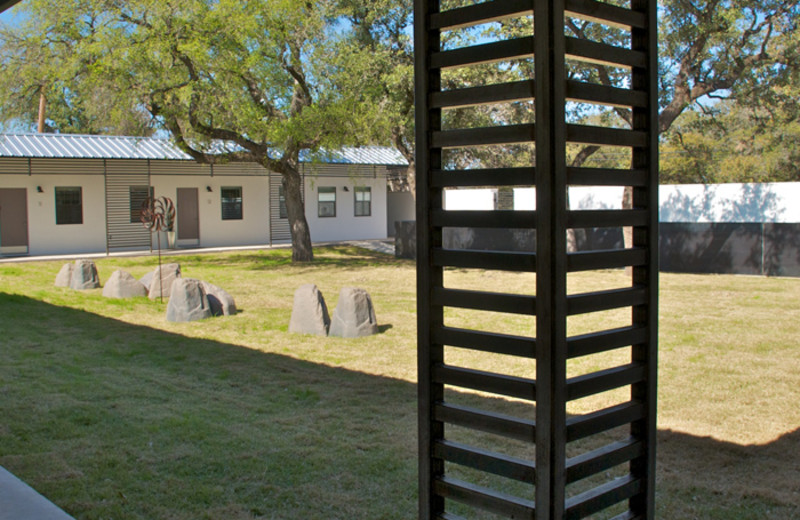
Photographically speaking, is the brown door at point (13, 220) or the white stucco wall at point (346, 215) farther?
the white stucco wall at point (346, 215)

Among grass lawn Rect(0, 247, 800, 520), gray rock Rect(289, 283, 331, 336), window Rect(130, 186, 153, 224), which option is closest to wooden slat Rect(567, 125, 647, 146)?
grass lawn Rect(0, 247, 800, 520)

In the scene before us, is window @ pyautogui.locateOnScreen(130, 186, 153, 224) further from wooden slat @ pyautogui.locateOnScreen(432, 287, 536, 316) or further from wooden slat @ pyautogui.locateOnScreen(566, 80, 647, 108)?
wooden slat @ pyautogui.locateOnScreen(566, 80, 647, 108)

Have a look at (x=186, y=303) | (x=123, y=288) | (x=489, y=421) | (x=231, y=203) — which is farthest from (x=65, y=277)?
(x=489, y=421)

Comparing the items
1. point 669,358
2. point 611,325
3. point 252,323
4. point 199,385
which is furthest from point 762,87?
point 199,385

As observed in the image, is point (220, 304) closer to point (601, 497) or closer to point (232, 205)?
point (601, 497)

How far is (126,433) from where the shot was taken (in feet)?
17.8

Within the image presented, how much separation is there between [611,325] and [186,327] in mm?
6275

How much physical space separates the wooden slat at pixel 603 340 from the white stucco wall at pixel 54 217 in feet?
77.6

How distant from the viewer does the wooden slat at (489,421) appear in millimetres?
1799

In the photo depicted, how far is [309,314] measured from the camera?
33.0 ft

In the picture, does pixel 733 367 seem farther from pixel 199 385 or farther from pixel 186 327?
pixel 186 327

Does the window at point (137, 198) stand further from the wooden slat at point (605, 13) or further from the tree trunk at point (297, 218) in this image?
the wooden slat at point (605, 13)

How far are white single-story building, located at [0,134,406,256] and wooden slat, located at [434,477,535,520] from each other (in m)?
18.8

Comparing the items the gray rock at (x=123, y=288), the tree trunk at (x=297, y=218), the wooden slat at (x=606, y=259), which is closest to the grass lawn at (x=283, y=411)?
the gray rock at (x=123, y=288)
